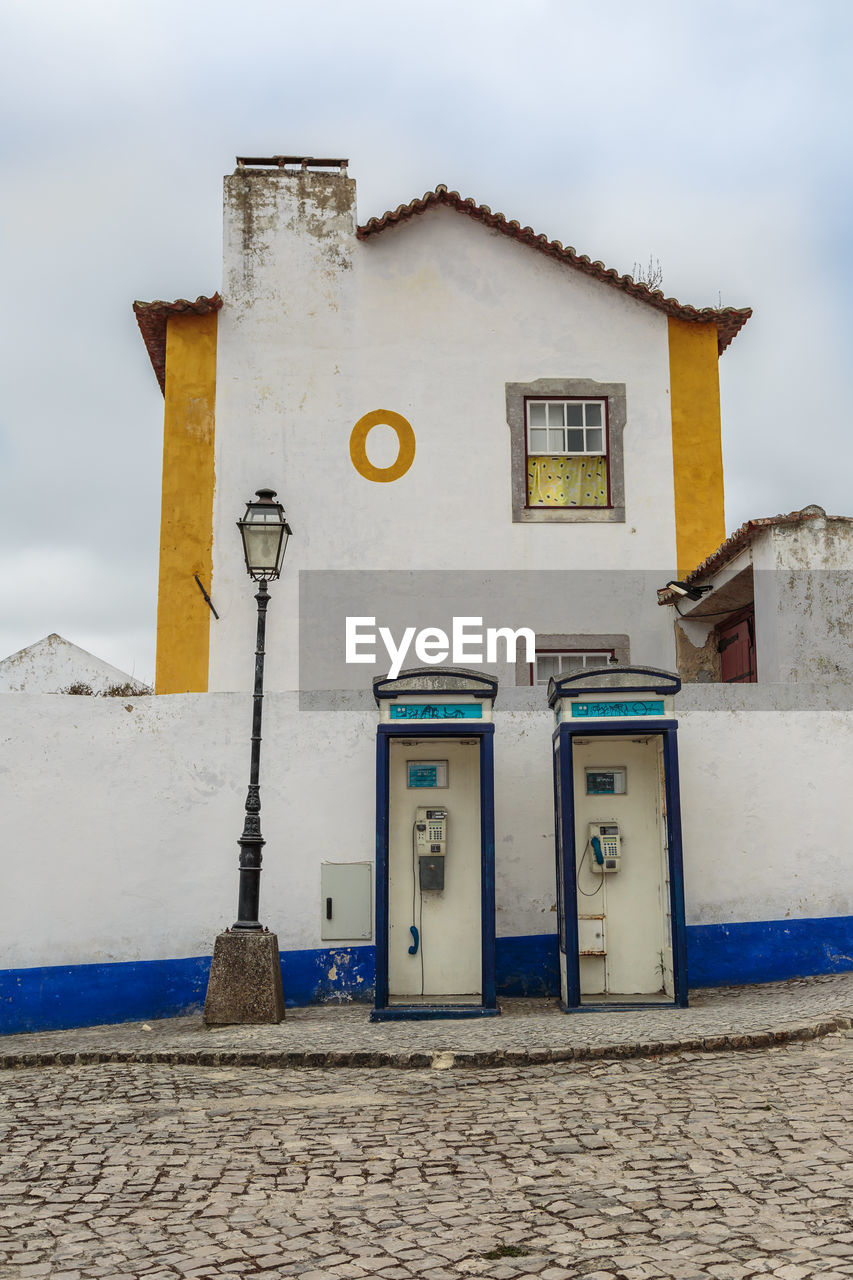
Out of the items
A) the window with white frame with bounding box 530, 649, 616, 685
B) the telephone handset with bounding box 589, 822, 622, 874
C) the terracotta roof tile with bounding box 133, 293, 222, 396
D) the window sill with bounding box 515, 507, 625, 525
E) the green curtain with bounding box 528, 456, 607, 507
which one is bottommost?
the telephone handset with bounding box 589, 822, 622, 874

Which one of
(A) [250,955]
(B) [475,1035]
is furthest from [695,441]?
(B) [475,1035]

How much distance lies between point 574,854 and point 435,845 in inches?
43.3

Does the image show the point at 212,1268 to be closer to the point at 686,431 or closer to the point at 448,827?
the point at 448,827

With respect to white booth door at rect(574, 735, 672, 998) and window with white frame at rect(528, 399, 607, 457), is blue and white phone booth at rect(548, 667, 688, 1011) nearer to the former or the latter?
white booth door at rect(574, 735, 672, 998)

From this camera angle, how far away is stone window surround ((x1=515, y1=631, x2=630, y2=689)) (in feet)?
46.4

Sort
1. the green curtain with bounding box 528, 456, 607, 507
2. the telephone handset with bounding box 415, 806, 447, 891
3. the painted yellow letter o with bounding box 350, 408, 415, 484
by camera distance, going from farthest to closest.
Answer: the green curtain with bounding box 528, 456, 607, 507 → the painted yellow letter o with bounding box 350, 408, 415, 484 → the telephone handset with bounding box 415, 806, 447, 891

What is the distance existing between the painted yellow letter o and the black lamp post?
438 centimetres

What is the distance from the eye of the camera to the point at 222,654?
46.3 feet

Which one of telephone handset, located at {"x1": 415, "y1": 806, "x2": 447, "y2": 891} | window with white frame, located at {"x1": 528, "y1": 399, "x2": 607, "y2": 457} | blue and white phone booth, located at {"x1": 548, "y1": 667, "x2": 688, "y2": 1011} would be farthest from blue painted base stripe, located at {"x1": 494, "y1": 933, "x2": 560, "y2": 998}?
window with white frame, located at {"x1": 528, "y1": 399, "x2": 607, "y2": 457}

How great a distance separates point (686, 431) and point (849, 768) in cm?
589

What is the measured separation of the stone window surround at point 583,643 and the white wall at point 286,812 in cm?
391

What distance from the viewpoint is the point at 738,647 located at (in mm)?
13609

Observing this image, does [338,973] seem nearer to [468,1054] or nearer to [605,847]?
[605,847]

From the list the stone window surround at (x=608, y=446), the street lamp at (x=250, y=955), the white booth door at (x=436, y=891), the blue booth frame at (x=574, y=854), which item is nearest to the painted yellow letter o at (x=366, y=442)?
the stone window surround at (x=608, y=446)
